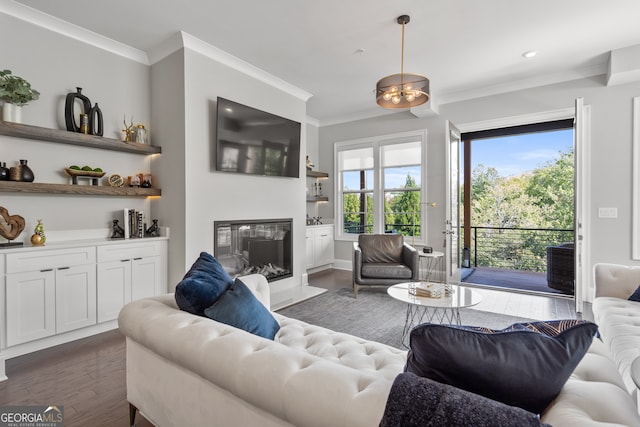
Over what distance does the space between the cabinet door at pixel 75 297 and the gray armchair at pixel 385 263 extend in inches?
112

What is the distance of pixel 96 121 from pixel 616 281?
16.1 ft

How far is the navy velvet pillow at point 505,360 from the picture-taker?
2.77 ft

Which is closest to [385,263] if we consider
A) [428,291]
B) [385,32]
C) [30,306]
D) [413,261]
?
[413,261]

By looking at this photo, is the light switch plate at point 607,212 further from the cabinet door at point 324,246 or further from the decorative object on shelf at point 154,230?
the decorative object on shelf at point 154,230

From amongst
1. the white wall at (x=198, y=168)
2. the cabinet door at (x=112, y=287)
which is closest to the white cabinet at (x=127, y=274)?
the cabinet door at (x=112, y=287)

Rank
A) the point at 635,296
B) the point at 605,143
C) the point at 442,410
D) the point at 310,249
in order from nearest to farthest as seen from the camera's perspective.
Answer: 1. the point at 442,410
2. the point at 635,296
3. the point at 605,143
4. the point at 310,249

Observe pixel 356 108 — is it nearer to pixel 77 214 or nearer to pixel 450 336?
pixel 77 214

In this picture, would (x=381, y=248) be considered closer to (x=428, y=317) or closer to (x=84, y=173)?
(x=428, y=317)

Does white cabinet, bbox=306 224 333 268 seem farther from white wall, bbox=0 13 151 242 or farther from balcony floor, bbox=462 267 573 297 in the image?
white wall, bbox=0 13 151 242

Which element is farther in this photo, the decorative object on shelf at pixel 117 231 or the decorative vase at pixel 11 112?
the decorative object on shelf at pixel 117 231

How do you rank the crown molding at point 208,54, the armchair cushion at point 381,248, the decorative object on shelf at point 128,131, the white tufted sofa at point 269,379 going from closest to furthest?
the white tufted sofa at point 269,379, the crown molding at point 208,54, the decorative object on shelf at point 128,131, the armchair cushion at point 381,248

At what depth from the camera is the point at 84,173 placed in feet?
10.2

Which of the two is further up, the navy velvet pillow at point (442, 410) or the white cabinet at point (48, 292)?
the navy velvet pillow at point (442, 410)

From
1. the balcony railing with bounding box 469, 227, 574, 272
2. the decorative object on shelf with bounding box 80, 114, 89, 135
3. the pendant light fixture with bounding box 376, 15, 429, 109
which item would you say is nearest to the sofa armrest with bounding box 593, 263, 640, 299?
the pendant light fixture with bounding box 376, 15, 429, 109
